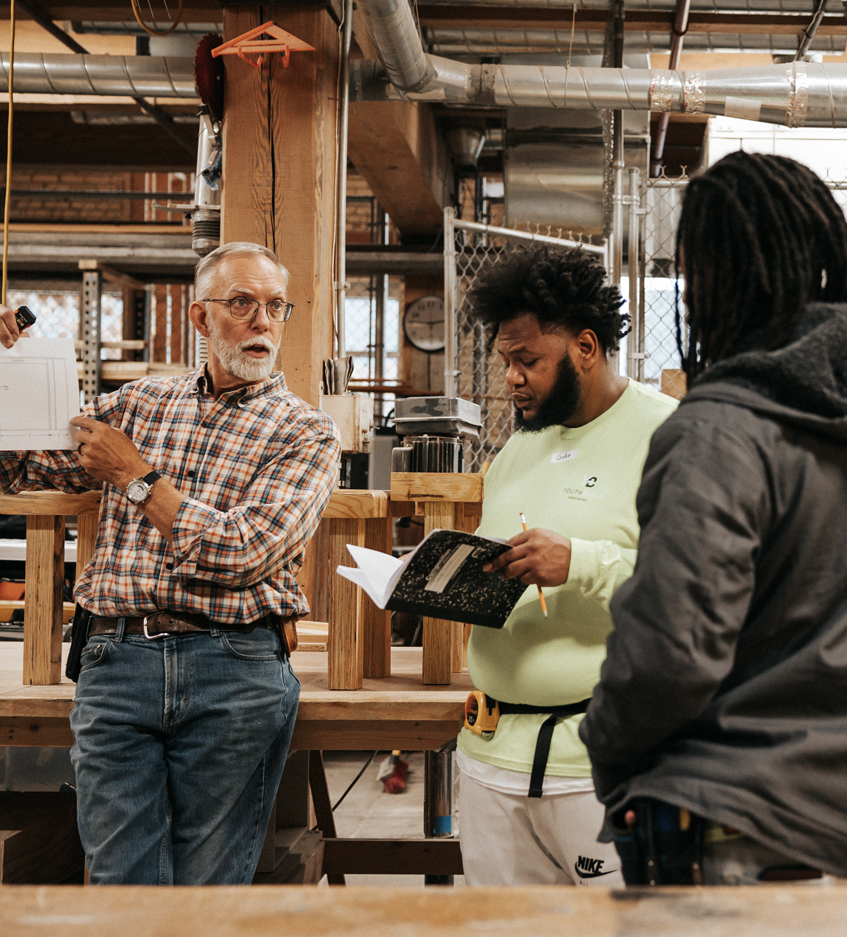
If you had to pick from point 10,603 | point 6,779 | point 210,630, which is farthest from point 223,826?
point 10,603

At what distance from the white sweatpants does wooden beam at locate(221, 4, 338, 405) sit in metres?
1.96

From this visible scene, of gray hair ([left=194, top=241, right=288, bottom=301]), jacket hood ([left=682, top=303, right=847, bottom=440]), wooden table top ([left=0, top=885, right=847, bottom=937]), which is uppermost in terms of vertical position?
gray hair ([left=194, top=241, right=288, bottom=301])

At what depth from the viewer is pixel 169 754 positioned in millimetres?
1808

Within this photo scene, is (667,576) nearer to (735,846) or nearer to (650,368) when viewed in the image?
(735,846)

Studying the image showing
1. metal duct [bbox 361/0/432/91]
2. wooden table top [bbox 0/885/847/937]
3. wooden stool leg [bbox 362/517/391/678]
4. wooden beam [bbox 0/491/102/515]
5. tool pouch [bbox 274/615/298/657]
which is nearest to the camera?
wooden table top [bbox 0/885/847/937]

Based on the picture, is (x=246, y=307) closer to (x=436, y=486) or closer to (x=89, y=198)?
(x=436, y=486)

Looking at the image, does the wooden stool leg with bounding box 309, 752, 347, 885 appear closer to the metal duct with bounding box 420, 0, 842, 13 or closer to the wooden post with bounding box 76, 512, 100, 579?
the wooden post with bounding box 76, 512, 100, 579

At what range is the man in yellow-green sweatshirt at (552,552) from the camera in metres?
1.54

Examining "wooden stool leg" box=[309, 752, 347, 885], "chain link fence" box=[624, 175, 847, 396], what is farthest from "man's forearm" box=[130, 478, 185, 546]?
"chain link fence" box=[624, 175, 847, 396]

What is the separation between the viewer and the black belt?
5.11 feet

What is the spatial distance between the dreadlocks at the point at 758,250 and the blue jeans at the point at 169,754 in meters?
1.15

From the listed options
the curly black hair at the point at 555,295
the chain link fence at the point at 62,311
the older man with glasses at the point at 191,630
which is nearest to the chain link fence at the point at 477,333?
the curly black hair at the point at 555,295

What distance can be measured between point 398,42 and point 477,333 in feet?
10.8

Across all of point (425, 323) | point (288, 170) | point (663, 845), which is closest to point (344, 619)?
point (663, 845)
